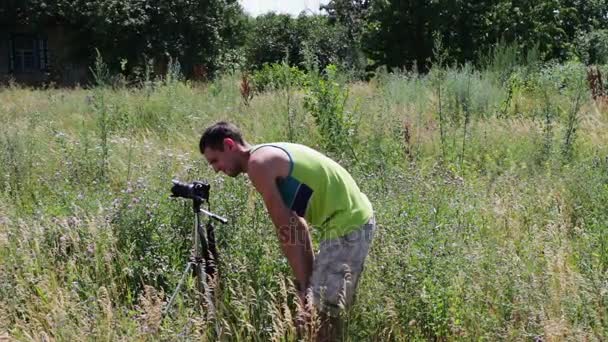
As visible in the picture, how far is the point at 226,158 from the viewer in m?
3.28

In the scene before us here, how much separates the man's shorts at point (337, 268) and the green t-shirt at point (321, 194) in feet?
0.16

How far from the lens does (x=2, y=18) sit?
23562 mm

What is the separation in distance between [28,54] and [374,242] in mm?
25742

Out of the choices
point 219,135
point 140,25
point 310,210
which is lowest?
point 310,210

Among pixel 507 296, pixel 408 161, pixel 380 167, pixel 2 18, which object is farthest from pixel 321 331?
pixel 2 18

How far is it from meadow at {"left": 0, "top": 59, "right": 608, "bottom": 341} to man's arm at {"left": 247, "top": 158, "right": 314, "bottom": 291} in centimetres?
29

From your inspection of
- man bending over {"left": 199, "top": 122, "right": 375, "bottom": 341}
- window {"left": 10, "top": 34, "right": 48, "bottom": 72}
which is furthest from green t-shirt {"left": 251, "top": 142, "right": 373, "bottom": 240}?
window {"left": 10, "top": 34, "right": 48, "bottom": 72}

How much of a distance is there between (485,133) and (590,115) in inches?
69.0

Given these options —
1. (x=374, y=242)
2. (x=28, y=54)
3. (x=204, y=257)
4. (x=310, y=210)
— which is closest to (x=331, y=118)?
(x=374, y=242)

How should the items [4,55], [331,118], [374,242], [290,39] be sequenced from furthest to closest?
[290,39]
[4,55]
[331,118]
[374,242]

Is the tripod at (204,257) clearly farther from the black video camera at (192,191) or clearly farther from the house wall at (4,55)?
the house wall at (4,55)

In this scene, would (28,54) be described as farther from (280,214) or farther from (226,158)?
(280,214)

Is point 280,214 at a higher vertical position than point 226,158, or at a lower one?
lower

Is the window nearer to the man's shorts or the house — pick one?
the house
